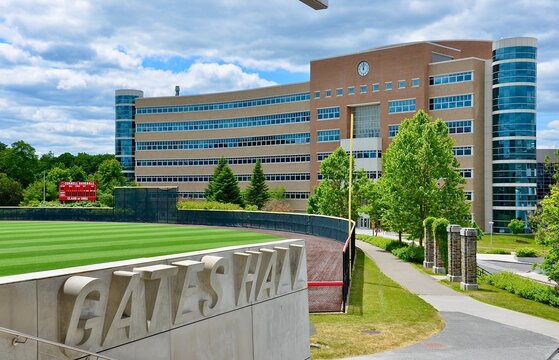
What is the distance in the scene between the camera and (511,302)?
85.5 feet

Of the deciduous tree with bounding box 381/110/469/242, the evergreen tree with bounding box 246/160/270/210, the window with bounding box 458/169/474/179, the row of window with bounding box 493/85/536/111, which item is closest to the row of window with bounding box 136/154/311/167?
the evergreen tree with bounding box 246/160/270/210

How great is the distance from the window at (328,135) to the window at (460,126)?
1679 cm

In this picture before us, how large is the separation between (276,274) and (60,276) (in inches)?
256

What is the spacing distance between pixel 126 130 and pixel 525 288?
99005 mm

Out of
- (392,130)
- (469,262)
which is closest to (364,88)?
(392,130)

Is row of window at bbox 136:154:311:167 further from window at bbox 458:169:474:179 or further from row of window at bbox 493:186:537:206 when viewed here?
row of window at bbox 493:186:537:206

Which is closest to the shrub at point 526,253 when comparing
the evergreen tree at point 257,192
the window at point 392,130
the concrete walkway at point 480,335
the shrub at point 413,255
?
the shrub at point 413,255

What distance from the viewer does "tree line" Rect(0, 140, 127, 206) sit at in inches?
3378

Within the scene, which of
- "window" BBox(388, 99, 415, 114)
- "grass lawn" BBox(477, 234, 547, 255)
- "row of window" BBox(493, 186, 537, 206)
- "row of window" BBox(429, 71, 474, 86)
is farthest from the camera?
"window" BBox(388, 99, 415, 114)

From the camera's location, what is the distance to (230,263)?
458 inches

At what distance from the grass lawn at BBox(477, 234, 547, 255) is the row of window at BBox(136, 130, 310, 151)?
32488 millimetres

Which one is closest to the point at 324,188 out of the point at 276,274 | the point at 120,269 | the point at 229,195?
the point at 229,195

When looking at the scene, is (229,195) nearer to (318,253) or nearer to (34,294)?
(318,253)

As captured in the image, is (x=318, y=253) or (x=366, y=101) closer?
(x=318, y=253)
